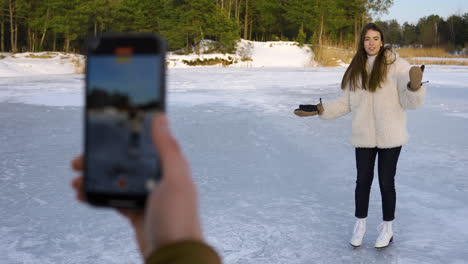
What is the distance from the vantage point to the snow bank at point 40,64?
24.0 metres

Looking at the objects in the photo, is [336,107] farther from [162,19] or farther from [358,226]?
[162,19]

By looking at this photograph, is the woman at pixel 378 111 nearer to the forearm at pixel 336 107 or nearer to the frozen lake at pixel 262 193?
the forearm at pixel 336 107

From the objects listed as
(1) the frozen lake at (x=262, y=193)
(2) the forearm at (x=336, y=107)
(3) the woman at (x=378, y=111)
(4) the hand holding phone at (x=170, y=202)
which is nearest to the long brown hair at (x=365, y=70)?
(3) the woman at (x=378, y=111)

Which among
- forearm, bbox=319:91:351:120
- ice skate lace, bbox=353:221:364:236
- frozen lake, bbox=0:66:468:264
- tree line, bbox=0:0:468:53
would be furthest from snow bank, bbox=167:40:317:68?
ice skate lace, bbox=353:221:364:236

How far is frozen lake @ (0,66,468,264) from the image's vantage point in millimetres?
3381

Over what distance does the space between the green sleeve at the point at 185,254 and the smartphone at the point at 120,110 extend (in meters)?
0.20

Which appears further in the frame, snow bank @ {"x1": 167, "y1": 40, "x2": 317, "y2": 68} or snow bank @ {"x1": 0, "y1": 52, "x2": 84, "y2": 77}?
snow bank @ {"x1": 167, "y1": 40, "x2": 317, "y2": 68}

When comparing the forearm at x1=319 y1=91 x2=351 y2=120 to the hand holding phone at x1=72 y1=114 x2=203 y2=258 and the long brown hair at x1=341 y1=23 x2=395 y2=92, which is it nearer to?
the long brown hair at x1=341 y1=23 x2=395 y2=92

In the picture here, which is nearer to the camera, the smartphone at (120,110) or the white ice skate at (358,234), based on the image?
the smartphone at (120,110)

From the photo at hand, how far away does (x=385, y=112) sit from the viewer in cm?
347

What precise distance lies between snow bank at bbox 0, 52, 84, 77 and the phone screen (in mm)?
23198

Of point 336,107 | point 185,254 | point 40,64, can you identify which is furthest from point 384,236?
point 40,64

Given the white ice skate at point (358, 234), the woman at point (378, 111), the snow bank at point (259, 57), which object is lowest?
the white ice skate at point (358, 234)

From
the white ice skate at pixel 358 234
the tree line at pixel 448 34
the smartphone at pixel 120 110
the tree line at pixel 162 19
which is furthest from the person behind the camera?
the tree line at pixel 448 34
